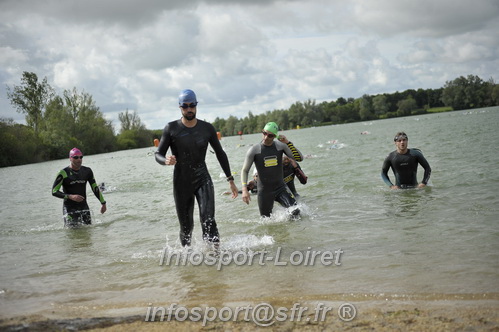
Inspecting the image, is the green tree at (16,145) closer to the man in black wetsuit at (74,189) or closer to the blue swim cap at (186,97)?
the man in black wetsuit at (74,189)

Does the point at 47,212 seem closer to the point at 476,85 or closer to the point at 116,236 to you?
the point at 116,236

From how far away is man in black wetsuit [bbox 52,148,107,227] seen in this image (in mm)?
9992

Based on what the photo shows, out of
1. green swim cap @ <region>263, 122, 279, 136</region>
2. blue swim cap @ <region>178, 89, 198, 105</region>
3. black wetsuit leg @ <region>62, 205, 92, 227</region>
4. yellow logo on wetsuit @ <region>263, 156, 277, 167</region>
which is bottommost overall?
black wetsuit leg @ <region>62, 205, 92, 227</region>

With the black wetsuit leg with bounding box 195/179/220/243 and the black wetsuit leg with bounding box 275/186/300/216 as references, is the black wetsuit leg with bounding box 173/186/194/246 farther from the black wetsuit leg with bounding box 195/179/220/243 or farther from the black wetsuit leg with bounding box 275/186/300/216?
the black wetsuit leg with bounding box 275/186/300/216

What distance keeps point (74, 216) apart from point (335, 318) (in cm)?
823

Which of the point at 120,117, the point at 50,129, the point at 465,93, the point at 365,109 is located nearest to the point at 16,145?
the point at 50,129

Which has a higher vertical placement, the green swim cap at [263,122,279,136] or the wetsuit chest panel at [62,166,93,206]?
the green swim cap at [263,122,279,136]

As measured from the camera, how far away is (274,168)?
8.55 m

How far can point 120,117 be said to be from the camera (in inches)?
4914

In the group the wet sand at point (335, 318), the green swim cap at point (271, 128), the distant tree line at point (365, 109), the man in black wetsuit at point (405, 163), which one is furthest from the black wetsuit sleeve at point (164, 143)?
the distant tree line at point (365, 109)

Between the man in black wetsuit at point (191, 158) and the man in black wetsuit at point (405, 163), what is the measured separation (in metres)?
5.88

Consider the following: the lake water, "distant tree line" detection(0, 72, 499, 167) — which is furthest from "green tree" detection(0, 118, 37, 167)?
the lake water

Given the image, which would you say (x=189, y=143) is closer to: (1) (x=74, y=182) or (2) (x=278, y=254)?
(2) (x=278, y=254)

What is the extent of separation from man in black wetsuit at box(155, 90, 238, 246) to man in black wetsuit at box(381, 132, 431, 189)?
→ 5.88 metres
